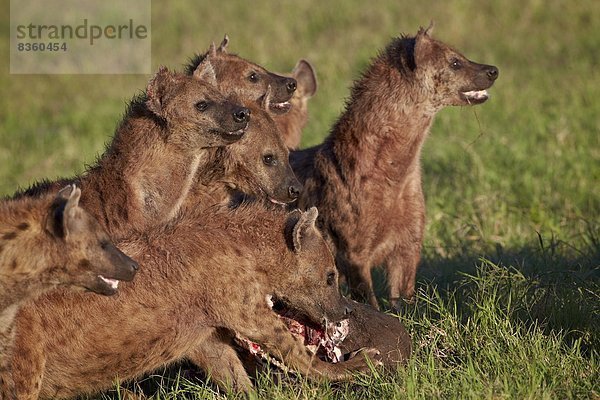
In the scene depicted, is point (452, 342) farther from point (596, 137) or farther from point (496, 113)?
point (496, 113)

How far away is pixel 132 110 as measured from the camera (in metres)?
6.72

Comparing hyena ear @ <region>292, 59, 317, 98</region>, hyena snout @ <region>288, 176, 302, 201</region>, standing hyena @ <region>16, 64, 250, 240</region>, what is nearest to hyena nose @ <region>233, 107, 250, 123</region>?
standing hyena @ <region>16, 64, 250, 240</region>

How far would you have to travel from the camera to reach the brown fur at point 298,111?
8.84m

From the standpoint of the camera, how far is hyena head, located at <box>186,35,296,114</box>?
7867 millimetres

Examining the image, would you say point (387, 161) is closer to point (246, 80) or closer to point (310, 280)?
point (246, 80)

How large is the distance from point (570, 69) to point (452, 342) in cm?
834

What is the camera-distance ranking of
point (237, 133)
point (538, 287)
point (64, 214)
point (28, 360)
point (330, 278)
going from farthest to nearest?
point (237, 133)
point (538, 287)
point (330, 278)
point (28, 360)
point (64, 214)

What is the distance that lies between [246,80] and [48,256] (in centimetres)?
320

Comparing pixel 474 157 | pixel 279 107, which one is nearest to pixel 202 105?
pixel 279 107

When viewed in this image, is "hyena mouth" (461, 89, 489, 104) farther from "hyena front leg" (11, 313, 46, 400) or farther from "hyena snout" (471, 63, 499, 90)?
"hyena front leg" (11, 313, 46, 400)

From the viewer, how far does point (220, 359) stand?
5703 millimetres

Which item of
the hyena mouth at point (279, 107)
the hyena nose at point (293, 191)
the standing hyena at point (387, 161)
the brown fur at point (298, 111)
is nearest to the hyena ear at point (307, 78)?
the brown fur at point (298, 111)

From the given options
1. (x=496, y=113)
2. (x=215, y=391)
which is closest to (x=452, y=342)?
(x=215, y=391)

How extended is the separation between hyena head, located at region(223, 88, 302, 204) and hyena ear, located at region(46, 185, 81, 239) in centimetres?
184
